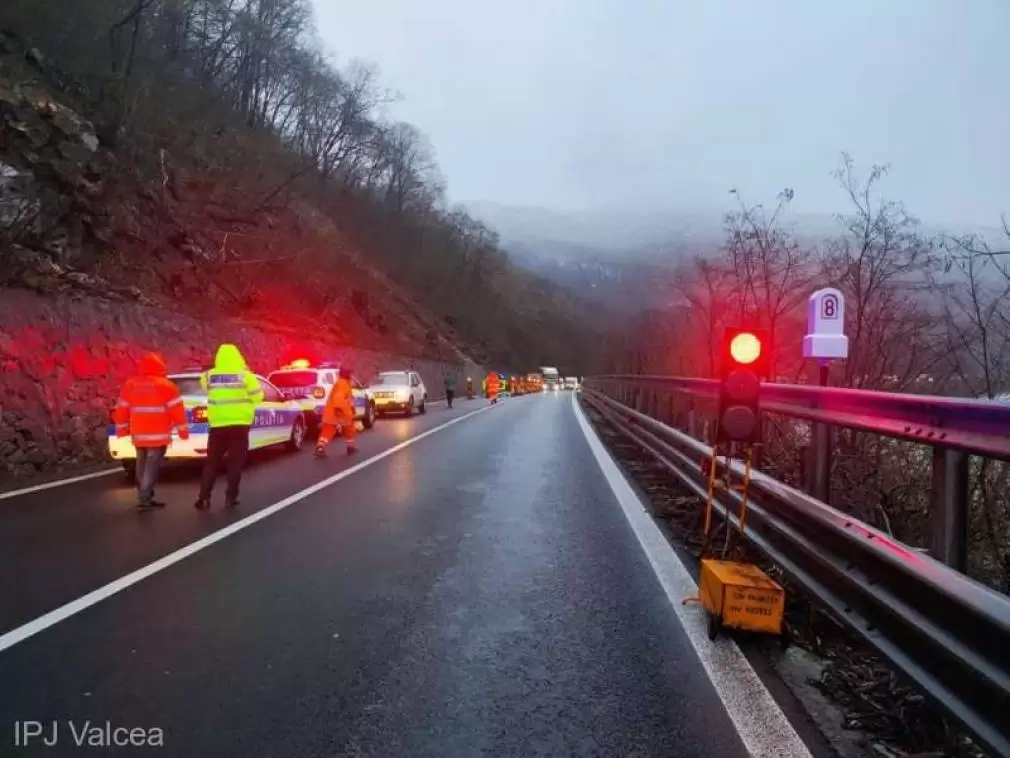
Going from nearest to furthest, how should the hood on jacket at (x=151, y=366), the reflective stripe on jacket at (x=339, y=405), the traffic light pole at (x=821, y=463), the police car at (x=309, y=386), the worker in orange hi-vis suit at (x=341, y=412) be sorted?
1. the traffic light pole at (x=821, y=463)
2. the hood on jacket at (x=151, y=366)
3. the worker in orange hi-vis suit at (x=341, y=412)
4. the reflective stripe on jacket at (x=339, y=405)
5. the police car at (x=309, y=386)

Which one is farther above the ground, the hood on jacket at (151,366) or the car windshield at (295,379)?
the hood on jacket at (151,366)

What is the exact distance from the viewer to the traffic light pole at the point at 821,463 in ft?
16.1

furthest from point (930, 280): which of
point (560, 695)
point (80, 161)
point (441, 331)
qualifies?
point (441, 331)

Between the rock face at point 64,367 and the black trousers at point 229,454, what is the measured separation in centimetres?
462

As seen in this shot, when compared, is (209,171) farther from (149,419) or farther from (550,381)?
(550,381)

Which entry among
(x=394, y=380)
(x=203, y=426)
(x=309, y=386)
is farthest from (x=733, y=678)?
(x=394, y=380)

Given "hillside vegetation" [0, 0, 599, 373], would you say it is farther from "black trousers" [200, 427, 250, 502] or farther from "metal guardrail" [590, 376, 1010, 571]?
"metal guardrail" [590, 376, 1010, 571]

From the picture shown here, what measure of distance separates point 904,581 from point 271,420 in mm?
11718

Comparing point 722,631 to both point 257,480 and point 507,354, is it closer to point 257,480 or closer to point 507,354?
point 257,480

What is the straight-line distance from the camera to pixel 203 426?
37.6 feet

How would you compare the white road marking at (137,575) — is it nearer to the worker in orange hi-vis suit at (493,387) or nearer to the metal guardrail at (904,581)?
the metal guardrail at (904,581)

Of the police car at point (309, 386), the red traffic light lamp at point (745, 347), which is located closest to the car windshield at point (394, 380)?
the police car at point (309, 386)

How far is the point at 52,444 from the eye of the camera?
1282cm

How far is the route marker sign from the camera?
6.34 m
